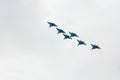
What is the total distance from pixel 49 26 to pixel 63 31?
11290 millimetres

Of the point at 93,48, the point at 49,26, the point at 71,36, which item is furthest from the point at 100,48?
the point at 49,26

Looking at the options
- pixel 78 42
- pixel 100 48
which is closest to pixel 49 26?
pixel 78 42

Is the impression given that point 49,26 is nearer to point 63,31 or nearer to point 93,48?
point 63,31

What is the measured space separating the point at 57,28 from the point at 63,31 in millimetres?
4382

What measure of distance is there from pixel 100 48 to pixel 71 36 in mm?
20781

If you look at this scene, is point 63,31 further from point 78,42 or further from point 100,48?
point 100,48

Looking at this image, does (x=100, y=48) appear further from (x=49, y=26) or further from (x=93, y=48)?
(x=49, y=26)

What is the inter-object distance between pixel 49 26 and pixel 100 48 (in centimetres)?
3520

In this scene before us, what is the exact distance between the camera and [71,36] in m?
192

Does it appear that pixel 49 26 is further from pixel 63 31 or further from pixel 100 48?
pixel 100 48

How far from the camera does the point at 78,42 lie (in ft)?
623

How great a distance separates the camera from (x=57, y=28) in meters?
191

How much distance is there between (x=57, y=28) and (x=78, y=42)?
16437 mm

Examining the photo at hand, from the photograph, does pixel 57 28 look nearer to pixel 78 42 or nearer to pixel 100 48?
pixel 78 42
